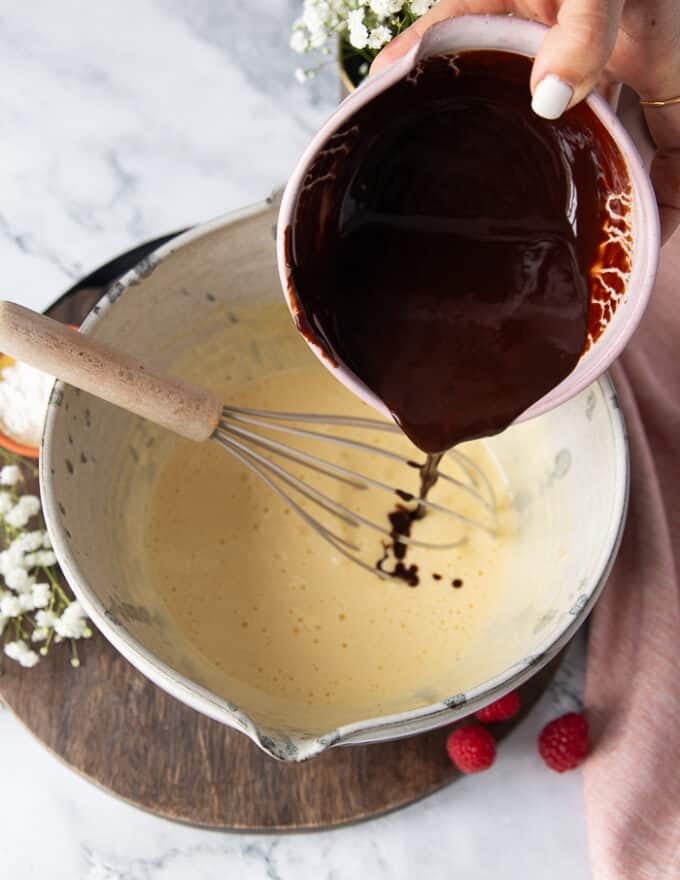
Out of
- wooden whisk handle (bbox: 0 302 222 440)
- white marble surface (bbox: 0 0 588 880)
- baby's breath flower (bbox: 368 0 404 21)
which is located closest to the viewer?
wooden whisk handle (bbox: 0 302 222 440)

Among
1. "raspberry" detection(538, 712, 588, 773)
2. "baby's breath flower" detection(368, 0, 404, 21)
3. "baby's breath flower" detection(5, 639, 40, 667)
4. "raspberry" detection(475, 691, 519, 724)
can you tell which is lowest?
"raspberry" detection(538, 712, 588, 773)

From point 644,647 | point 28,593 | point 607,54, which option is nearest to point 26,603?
point 28,593

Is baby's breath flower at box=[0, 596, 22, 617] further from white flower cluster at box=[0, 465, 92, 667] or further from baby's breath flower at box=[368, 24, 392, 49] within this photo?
baby's breath flower at box=[368, 24, 392, 49]

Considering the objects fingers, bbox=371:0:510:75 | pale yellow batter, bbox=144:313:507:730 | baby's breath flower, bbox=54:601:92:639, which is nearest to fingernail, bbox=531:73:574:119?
fingers, bbox=371:0:510:75

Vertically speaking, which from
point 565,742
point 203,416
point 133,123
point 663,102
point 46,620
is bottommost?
point 565,742

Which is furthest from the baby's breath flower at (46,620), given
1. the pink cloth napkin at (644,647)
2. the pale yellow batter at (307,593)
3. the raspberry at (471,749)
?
the pink cloth napkin at (644,647)

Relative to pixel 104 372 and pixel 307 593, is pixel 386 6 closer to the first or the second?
pixel 104 372

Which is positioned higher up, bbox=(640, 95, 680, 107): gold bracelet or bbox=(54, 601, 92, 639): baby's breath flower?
bbox=(640, 95, 680, 107): gold bracelet
